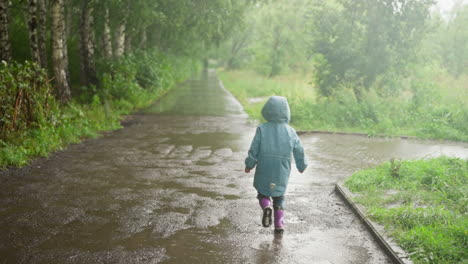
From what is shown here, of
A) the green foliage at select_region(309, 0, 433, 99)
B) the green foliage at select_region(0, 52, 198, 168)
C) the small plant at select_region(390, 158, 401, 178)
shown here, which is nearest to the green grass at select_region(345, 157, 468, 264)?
the small plant at select_region(390, 158, 401, 178)

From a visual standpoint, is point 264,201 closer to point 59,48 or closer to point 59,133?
point 59,133

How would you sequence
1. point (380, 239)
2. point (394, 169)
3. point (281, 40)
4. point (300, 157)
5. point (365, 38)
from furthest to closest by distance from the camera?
point (281, 40) < point (365, 38) < point (394, 169) < point (300, 157) < point (380, 239)

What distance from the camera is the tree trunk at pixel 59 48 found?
516 inches

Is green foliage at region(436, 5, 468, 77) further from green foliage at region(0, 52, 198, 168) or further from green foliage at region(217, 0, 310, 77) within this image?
green foliage at region(0, 52, 198, 168)

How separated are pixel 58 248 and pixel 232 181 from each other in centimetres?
370

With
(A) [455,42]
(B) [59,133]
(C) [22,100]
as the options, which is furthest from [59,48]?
(A) [455,42]

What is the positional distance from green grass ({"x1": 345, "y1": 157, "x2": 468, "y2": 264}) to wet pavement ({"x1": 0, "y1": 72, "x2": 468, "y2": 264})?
40cm

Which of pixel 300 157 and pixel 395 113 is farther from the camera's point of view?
pixel 395 113

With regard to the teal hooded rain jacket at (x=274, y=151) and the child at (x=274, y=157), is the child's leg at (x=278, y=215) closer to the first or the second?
the child at (x=274, y=157)

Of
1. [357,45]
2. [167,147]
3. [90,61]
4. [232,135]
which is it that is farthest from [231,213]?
[90,61]

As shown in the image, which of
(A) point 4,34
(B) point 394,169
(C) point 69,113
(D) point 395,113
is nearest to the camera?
(B) point 394,169

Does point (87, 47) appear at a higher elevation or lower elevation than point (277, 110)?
higher

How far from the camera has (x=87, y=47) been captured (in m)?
17.2

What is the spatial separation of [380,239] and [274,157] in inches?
62.3
